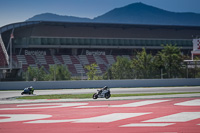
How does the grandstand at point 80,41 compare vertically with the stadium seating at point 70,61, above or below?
above

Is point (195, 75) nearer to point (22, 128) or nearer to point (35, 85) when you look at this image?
point (35, 85)

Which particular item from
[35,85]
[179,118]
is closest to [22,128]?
[179,118]

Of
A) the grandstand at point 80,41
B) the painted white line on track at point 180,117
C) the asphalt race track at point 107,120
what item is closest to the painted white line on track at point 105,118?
the asphalt race track at point 107,120

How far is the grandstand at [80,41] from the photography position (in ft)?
226

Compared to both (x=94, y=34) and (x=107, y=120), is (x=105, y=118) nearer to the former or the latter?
(x=107, y=120)

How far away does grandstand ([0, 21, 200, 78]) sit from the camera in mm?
68994

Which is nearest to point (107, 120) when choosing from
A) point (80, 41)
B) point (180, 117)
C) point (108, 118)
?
point (108, 118)

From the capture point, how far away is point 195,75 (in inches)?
1724

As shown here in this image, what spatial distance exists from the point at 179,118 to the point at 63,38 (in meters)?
58.8

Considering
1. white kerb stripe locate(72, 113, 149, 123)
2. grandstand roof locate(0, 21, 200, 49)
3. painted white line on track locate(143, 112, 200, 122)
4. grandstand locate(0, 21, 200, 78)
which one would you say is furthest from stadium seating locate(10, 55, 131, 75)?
painted white line on track locate(143, 112, 200, 122)

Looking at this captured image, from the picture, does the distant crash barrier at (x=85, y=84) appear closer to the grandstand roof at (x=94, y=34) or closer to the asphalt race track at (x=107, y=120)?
the asphalt race track at (x=107, y=120)

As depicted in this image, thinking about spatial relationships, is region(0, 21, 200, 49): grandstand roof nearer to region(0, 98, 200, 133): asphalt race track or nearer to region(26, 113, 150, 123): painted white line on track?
region(0, 98, 200, 133): asphalt race track

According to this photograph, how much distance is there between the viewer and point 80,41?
73625 mm

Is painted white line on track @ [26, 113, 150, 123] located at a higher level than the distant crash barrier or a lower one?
lower
